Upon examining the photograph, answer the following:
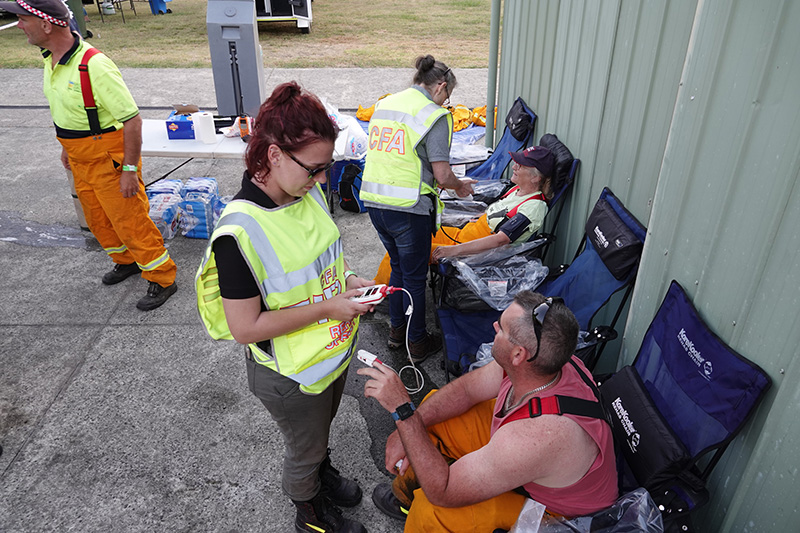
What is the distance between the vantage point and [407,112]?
3.22m

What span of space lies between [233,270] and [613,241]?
77.0 inches

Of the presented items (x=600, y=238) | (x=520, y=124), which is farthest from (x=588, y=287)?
(x=520, y=124)

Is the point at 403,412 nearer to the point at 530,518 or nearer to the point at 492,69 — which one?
the point at 530,518

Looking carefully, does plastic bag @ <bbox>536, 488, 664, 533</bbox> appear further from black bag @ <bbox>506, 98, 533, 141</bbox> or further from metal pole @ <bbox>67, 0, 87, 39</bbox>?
metal pole @ <bbox>67, 0, 87, 39</bbox>

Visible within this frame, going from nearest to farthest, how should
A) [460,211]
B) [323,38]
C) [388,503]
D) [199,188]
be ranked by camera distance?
[388,503]
[460,211]
[199,188]
[323,38]

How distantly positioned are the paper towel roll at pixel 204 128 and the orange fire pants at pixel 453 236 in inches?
80.3

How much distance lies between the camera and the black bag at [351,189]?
5.55 m

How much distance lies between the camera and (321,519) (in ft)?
8.20

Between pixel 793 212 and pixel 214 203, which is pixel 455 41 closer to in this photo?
pixel 214 203

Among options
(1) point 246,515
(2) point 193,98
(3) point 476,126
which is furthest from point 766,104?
(2) point 193,98

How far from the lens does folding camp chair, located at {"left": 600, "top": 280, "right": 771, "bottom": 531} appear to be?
1852 millimetres

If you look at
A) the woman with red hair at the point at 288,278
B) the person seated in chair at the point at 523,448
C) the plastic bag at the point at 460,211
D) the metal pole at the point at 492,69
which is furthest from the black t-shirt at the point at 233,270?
the metal pole at the point at 492,69

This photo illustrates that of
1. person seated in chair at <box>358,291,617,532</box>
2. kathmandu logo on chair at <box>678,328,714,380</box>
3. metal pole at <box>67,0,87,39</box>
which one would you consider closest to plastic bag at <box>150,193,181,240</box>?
person seated in chair at <box>358,291,617,532</box>

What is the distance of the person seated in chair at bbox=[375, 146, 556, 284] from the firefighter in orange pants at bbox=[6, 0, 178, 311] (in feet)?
5.77
